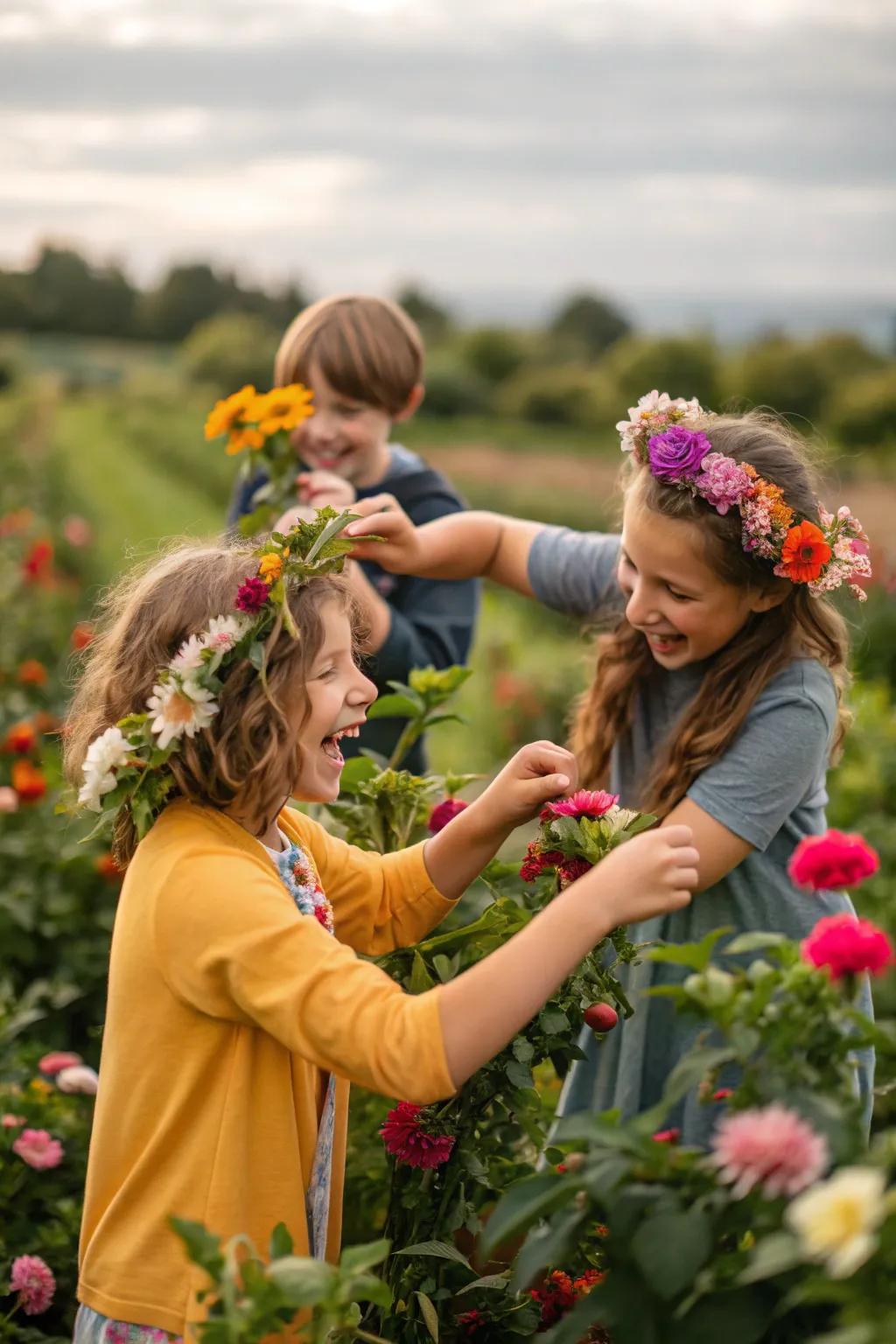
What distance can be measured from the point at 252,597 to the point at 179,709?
144mm

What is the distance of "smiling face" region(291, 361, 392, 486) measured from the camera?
9.23 feet

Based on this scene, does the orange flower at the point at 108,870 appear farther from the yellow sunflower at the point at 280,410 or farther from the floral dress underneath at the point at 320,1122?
the floral dress underneath at the point at 320,1122

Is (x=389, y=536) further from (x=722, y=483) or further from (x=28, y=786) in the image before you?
(x=28, y=786)

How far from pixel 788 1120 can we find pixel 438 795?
47.3 inches

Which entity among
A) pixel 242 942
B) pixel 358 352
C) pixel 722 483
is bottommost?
pixel 242 942

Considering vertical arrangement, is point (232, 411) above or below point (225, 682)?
above

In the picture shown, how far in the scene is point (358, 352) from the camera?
2805 mm

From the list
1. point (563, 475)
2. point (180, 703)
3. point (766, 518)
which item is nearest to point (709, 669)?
point (766, 518)

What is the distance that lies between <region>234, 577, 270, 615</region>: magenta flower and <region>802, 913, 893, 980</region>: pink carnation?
0.69m

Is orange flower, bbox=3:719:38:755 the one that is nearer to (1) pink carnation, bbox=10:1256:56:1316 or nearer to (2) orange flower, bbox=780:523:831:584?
(1) pink carnation, bbox=10:1256:56:1316

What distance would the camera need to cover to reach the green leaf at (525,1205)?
1.04m

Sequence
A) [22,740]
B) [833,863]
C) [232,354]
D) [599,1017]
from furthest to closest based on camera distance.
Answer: [232,354] → [22,740] → [599,1017] → [833,863]

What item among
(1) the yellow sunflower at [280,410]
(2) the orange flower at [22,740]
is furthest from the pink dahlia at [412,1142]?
(2) the orange flower at [22,740]

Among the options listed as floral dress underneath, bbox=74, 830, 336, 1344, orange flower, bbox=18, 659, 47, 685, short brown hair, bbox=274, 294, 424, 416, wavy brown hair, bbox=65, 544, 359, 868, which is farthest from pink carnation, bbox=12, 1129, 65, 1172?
orange flower, bbox=18, 659, 47, 685
